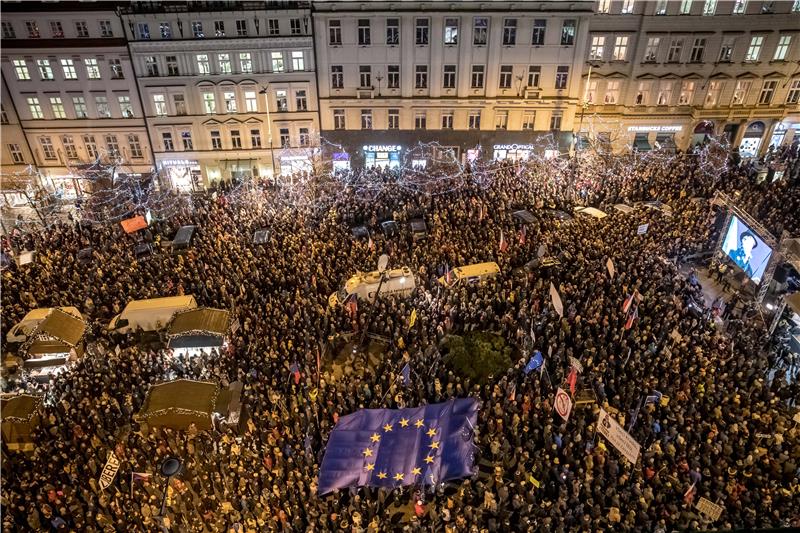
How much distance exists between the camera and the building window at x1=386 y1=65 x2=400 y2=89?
116ft

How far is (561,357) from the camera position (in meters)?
18.3

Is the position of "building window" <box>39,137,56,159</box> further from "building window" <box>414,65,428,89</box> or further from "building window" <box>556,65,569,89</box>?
"building window" <box>556,65,569,89</box>

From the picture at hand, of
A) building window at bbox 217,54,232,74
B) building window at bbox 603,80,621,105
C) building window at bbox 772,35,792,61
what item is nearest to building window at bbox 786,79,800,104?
building window at bbox 772,35,792,61

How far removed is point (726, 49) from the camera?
116 feet

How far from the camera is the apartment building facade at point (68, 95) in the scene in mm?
32875

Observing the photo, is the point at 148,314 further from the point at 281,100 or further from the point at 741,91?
the point at 741,91

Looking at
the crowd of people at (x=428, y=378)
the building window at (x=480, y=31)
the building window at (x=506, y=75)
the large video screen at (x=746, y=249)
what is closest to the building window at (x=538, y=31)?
the building window at (x=506, y=75)

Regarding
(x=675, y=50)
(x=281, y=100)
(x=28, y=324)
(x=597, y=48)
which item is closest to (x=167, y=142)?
(x=281, y=100)

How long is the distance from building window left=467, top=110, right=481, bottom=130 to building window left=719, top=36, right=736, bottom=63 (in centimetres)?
1684

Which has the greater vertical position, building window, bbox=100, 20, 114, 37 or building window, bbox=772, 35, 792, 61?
building window, bbox=100, 20, 114, 37

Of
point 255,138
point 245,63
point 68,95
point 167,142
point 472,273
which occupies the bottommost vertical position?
point 472,273

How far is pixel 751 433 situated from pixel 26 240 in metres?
32.6

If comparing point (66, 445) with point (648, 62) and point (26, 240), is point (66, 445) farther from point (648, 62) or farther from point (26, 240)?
point (648, 62)

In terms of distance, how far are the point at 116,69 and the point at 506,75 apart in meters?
25.9
